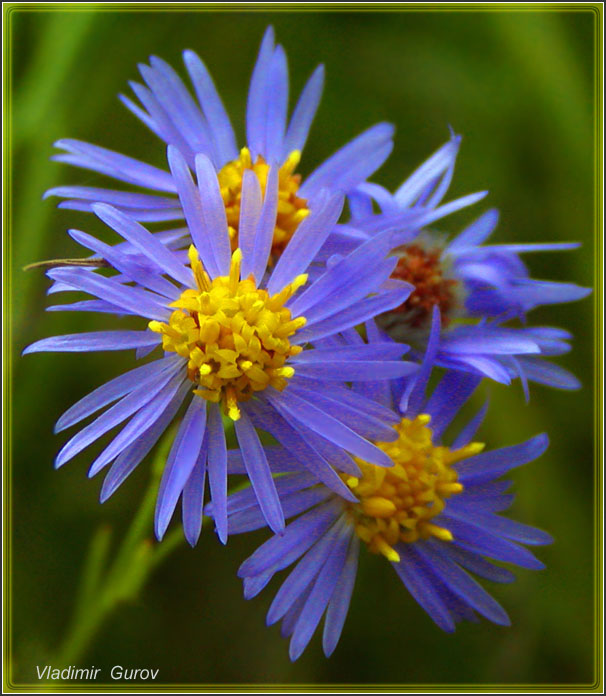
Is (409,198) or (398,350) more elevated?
(409,198)

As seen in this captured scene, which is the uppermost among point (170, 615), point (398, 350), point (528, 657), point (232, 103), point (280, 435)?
point (232, 103)

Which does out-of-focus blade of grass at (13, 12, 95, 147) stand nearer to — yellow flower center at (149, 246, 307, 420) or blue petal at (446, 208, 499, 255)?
yellow flower center at (149, 246, 307, 420)

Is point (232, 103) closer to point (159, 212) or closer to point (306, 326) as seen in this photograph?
point (159, 212)

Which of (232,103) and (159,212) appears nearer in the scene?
(159,212)

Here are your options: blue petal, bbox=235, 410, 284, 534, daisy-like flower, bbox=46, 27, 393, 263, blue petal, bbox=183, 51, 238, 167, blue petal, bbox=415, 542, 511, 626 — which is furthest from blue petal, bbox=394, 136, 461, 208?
blue petal, bbox=415, 542, 511, 626

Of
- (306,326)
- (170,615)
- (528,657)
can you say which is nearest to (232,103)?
(306,326)

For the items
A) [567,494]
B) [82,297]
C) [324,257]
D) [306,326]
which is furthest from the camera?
[567,494]

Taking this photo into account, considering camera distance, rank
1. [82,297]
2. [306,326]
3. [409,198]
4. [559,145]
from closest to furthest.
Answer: [306,326] < [409,198] < [82,297] < [559,145]
